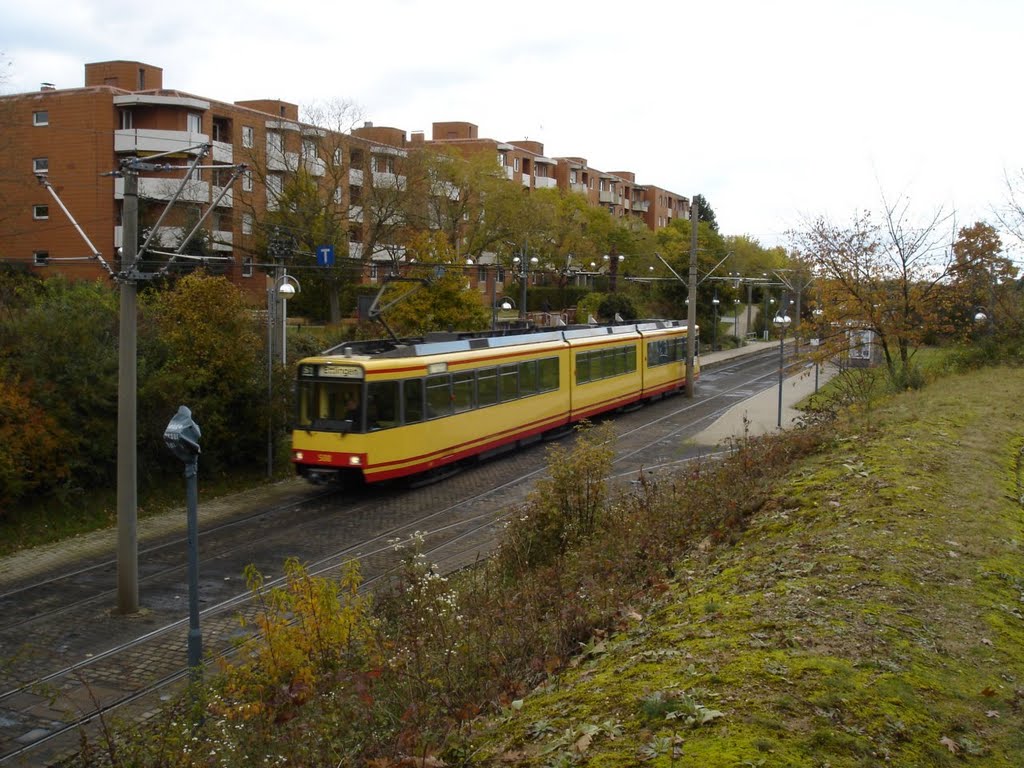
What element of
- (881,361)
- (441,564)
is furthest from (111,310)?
(881,361)

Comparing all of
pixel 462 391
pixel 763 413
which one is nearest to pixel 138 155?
pixel 462 391

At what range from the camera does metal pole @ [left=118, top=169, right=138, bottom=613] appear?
39.5 feet

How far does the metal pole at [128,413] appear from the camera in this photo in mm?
12055

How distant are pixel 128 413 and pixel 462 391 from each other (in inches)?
335

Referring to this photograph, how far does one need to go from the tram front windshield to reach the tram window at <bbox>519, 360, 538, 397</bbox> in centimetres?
587

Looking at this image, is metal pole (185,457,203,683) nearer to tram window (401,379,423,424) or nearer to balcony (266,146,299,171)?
tram window (401,379,423,424)

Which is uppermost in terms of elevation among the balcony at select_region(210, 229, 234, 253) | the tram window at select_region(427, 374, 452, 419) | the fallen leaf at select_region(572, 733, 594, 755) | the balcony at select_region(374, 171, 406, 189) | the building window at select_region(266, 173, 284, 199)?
the balcony at select_region(374, 171, 406, 189)

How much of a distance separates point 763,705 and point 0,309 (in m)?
18.0

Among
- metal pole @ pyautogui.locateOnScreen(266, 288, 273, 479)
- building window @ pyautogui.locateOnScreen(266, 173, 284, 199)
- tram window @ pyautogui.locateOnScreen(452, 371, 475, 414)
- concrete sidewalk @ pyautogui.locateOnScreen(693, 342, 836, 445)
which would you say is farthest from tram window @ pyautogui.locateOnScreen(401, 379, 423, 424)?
building window @ pyautogui.locateOnScreen(266, 173, 284, 199)

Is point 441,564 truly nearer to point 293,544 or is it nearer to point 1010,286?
point 293,544

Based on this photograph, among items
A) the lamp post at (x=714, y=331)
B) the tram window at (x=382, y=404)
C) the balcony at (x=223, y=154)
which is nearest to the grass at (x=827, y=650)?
the tram window at (x=382, y=404)

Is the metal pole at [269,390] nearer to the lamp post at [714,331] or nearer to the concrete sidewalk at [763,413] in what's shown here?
the concrete sidewalk at [763,413]

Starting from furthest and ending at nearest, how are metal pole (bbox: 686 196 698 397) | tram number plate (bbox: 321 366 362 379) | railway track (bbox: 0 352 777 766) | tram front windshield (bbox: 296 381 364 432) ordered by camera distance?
metal pole (bbox: 686 196 698 397) → tram front windshield (bbox: 296 381 364 432) → tram number plate (bbox: 321 366 362 379) → railway track (bbox: 0 352 777 766)

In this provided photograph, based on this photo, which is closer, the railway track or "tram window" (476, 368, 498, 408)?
the railway track
